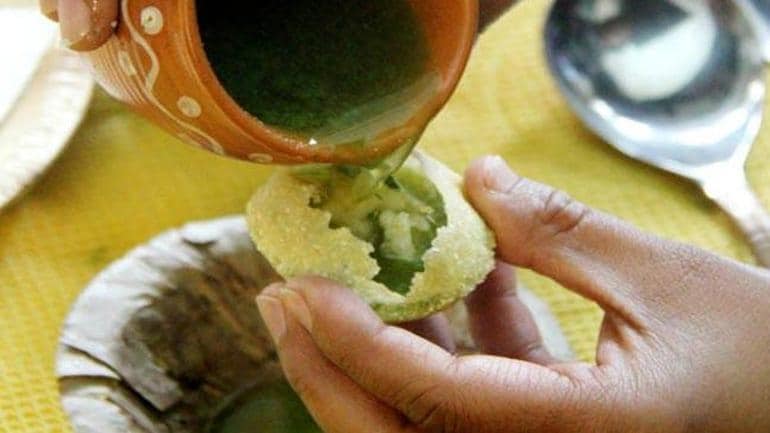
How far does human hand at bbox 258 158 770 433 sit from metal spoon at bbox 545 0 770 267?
283 mm

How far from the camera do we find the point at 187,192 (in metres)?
0.92

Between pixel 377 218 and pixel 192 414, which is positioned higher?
pixel 377 218

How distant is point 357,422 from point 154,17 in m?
0.23

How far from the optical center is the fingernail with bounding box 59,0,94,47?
550 millimetres

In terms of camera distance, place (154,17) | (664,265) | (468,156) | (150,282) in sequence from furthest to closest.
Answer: (468,156), (150,282), (664,265), (154,17)

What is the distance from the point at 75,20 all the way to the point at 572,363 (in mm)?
307

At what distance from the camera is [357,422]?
0.62m

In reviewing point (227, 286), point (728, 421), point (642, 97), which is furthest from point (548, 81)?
point (728, 421)

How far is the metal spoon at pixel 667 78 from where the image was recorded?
3.10 ft

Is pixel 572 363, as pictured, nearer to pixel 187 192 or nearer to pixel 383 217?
pixel 383 217

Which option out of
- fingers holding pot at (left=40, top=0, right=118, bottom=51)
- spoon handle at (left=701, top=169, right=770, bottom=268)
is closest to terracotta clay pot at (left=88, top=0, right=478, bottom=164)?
fingers holding pot at (left=40, top=0, right=118, bottom=51)

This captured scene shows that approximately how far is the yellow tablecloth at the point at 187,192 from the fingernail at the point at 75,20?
0.96ft

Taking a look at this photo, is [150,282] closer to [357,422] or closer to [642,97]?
[357,422]

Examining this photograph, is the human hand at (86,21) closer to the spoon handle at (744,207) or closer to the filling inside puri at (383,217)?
the filling inside puri at (383,217)
